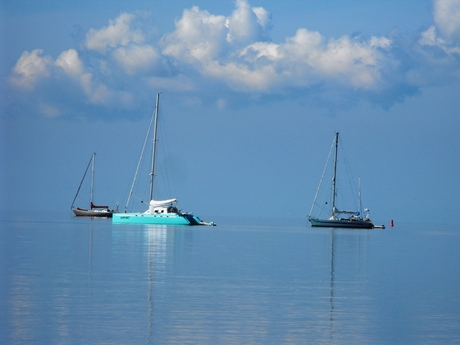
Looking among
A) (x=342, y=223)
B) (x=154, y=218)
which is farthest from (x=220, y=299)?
(x=342, y=223)

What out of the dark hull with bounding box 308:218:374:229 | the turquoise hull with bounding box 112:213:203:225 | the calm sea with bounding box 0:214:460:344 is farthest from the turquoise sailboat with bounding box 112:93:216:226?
the calm sea with bounding box 0:214:460:344

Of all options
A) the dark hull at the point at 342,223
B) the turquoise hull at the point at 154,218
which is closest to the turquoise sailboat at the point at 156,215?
the turquoise hull at the point at 154,218

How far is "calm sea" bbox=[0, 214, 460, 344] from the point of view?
26.5 metres

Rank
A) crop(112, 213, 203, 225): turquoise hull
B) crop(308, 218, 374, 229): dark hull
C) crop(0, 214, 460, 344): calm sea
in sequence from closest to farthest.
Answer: crop(0, 214, 460, 344): calm sea → crop(112, 213, 203, 225): turquoise hull → crop(308, 218, 374, 229): dark hull

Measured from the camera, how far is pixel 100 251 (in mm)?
63156

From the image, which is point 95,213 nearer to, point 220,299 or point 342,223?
point 342,223

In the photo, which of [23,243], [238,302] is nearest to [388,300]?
[238,302]

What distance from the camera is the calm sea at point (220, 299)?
26.5m

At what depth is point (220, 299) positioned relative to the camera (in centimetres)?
3469

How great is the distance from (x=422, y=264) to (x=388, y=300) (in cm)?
2587

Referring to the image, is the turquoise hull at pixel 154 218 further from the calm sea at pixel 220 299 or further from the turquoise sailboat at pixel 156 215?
the calm sea at pixel 220 299

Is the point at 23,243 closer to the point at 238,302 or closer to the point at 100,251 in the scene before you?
the point at 100,251

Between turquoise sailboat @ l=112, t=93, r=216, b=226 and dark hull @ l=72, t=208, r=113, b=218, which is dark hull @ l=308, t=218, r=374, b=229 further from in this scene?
dark hull @ l=72, t=208, r=113, b=218

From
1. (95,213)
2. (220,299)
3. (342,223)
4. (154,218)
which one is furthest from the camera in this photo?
(95,213)
